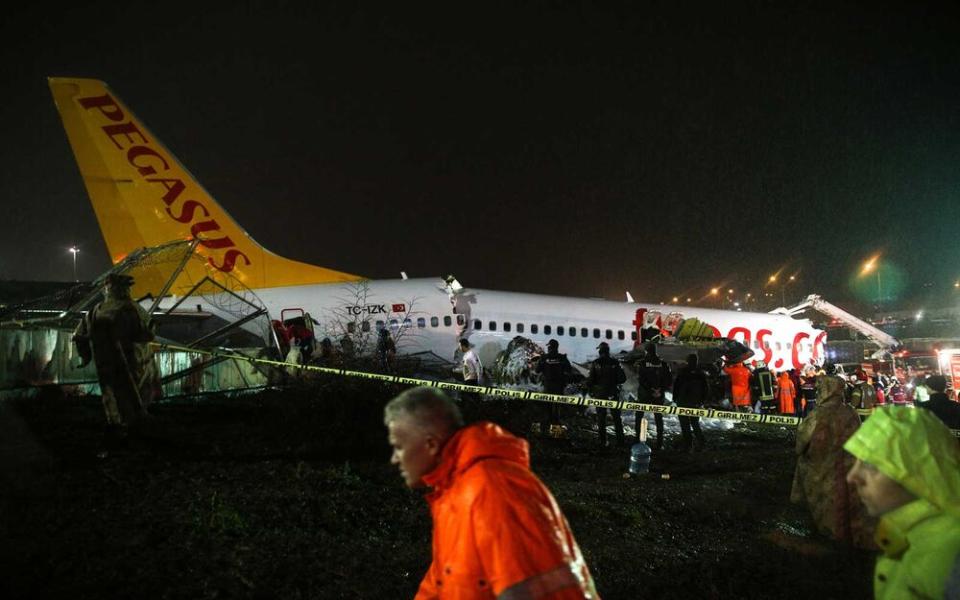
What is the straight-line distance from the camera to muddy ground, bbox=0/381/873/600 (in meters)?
4.58

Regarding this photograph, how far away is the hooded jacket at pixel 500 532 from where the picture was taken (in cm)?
189

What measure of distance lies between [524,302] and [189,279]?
982cm

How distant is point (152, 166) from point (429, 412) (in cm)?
1801

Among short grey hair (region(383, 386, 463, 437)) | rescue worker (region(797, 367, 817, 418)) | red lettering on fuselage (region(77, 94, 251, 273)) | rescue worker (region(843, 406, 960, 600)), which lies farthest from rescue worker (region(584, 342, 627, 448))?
red lettering on fuselage (region(77, 94, 251, 273))

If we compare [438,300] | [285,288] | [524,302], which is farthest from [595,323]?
[285,288]

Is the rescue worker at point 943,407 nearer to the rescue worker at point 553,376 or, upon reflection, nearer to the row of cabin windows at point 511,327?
the rescue worker at point 553,376

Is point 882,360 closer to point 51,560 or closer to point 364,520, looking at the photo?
point 364,520

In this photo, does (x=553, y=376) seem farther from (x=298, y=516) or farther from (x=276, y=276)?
(x=276, y=276)

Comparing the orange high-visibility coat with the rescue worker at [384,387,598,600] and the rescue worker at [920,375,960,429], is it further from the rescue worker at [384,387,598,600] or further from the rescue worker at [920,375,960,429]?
the rescue worker at [384,387,598,600]

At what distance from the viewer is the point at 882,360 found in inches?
981

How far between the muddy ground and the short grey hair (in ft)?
9.14

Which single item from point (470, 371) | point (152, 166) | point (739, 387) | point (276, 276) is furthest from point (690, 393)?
point (152, 166)

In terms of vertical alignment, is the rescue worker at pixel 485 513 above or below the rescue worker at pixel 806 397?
below

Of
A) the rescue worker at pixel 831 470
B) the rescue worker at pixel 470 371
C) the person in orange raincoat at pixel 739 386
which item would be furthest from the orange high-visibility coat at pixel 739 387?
the rescue worker at pixel 831 470
